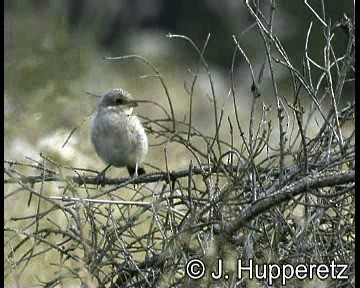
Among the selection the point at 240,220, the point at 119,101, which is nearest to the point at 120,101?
the point at 119,101

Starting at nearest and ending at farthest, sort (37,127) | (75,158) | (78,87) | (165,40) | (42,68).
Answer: (75,158)
(37,127)
(78,87)
(42,68)
(165,40)

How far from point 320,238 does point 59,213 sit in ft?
3.36

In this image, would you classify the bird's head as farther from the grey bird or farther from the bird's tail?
the bird's tail

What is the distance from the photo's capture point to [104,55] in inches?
292

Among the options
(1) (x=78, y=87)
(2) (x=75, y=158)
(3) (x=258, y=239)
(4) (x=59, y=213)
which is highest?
(1) (x=78, y=87)

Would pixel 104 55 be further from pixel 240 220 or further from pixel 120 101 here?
pixel 240 220

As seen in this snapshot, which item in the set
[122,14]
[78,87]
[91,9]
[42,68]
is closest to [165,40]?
[122,14]

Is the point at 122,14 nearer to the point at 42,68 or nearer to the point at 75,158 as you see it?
the point at 42,68

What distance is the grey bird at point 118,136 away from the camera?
3924 mm

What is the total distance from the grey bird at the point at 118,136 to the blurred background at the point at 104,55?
0.09 m

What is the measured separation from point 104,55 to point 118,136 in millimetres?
3496

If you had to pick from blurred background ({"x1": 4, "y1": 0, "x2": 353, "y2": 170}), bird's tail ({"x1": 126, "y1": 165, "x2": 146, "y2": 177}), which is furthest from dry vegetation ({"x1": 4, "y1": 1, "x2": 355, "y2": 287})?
bird's tail ({"x1": 126, "y1": 165, "x2": 146, "y2": 177})

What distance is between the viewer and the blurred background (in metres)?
4.59

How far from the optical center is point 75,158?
387cm
